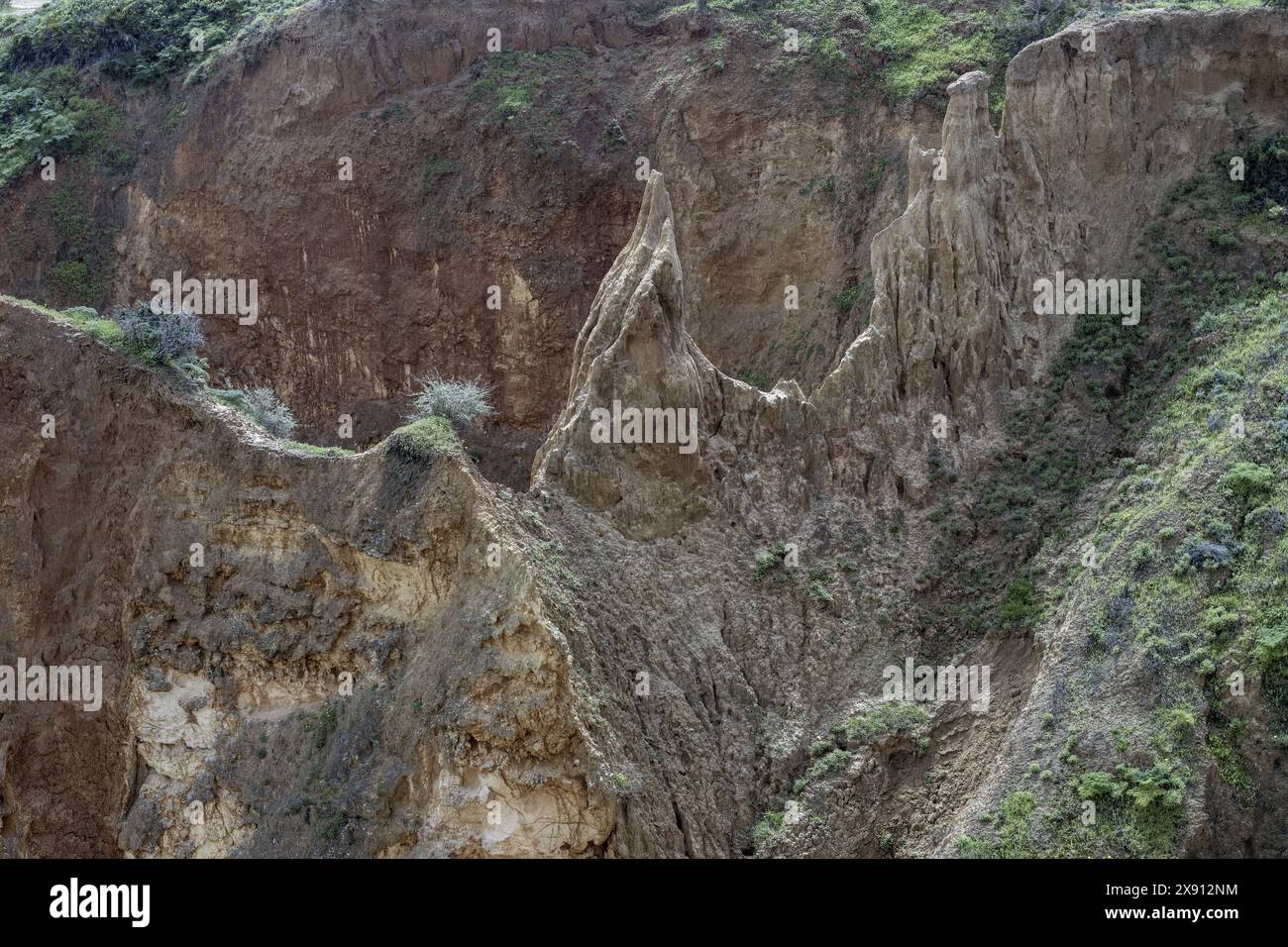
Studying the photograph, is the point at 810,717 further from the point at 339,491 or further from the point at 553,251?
the point at 553,251

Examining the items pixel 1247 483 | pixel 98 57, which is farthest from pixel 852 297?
pixel 98 57

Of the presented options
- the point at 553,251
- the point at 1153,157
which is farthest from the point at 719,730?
the point at 553,251

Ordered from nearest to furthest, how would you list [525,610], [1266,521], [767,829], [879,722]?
[525,610]
[767,829]
[1266,521]
[879,722]

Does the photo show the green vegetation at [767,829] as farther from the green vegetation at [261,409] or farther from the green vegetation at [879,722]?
the green vegetation at [261,409]

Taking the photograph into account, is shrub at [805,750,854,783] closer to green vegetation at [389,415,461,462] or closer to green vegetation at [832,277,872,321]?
green vegetation at [389,415,461,462]

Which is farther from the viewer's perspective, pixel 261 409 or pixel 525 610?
pixel 261 409

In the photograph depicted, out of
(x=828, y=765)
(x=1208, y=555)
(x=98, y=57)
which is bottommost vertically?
(x=828, y=765)

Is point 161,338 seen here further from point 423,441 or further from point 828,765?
point 828,765
